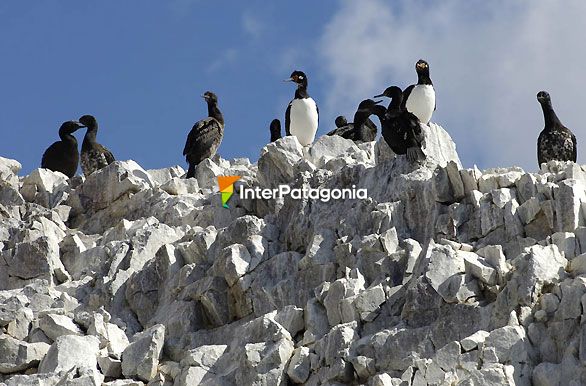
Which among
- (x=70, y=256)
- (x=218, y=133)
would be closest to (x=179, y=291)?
(x=70, y=256)

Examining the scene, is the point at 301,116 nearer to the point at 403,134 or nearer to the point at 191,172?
the point at 191,172

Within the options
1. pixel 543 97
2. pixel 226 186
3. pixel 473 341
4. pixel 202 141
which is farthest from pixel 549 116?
pixel 473 341

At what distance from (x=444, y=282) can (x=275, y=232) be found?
15.5 ft

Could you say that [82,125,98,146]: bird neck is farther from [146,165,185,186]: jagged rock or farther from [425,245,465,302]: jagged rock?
[425,245,465,302]: jagged rock

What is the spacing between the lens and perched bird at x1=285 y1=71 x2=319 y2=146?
1357 inches

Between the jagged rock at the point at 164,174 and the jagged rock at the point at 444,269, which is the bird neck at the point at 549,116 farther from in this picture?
the jagged rock at the point at 164,174

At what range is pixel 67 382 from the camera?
72.7 ft

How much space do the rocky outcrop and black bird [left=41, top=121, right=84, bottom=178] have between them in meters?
6.19

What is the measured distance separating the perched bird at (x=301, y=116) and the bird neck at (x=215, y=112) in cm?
171

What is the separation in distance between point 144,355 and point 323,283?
2951mm

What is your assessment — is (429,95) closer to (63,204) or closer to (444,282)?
(63,204)

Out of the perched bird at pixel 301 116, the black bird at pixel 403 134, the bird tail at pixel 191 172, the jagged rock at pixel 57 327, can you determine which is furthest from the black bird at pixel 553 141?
the jagged rock at pixel 57 327

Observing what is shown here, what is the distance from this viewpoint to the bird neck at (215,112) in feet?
118

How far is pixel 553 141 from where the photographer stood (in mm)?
28344
